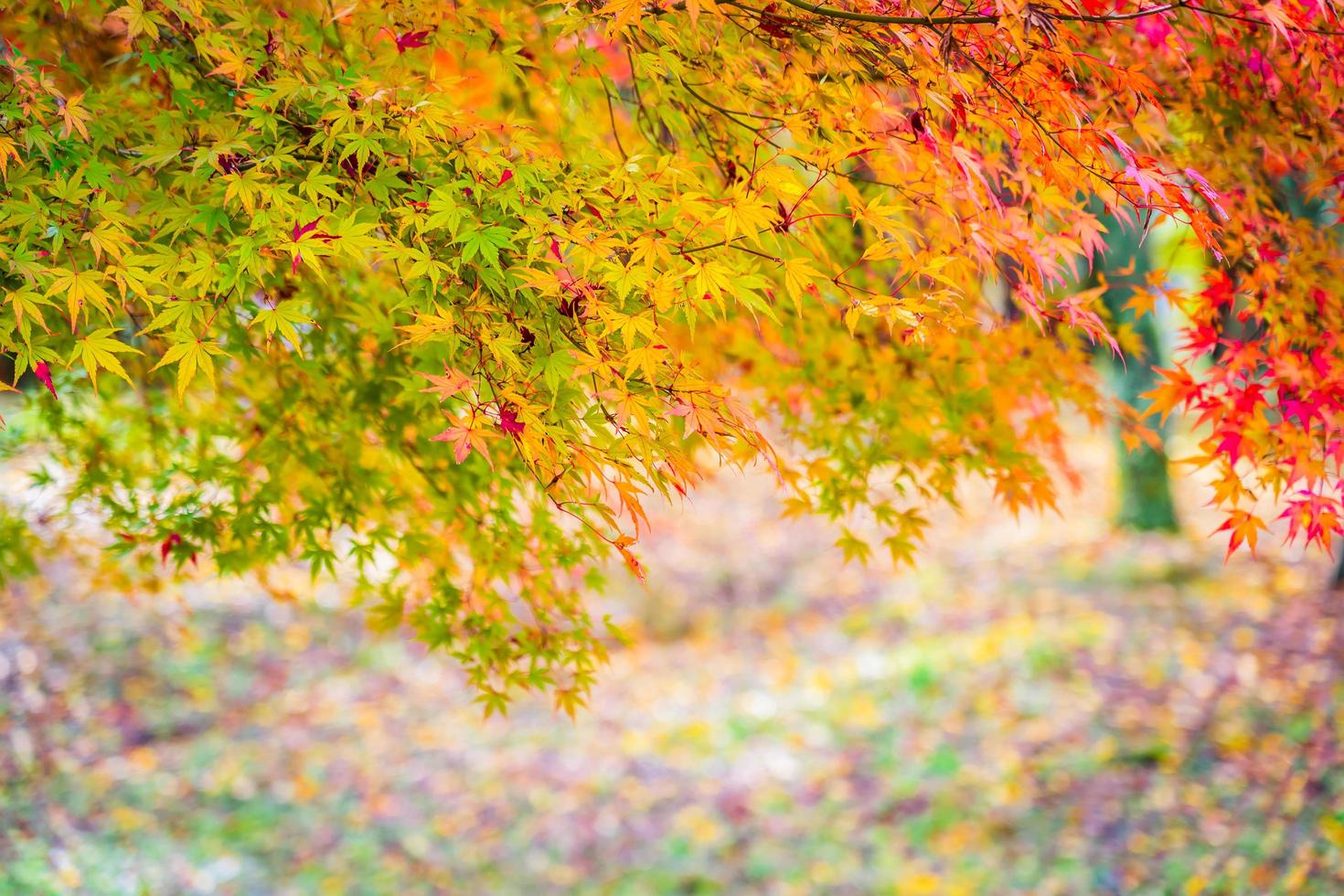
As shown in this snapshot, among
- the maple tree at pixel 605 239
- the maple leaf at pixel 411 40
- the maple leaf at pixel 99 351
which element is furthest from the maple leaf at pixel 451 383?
the maple leaf at pixel 411 40

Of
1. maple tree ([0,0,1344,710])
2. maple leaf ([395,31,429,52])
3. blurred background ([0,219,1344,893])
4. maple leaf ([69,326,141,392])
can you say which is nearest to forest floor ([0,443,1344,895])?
blurred background ([0,219,1344,893])

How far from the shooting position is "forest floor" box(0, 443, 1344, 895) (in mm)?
4879

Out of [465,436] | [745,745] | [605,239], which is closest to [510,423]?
[465,436]

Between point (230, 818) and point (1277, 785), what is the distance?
5.75 metres

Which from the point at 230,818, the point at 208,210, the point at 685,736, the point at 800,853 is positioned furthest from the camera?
the point at 685,736

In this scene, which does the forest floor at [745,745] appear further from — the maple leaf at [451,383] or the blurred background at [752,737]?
the maple leaf at [451,383]

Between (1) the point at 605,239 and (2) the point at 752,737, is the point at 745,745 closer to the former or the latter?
(2) the point at 752,737

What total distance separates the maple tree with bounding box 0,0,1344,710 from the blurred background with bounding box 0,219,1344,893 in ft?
3.21

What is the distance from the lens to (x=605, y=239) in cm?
192

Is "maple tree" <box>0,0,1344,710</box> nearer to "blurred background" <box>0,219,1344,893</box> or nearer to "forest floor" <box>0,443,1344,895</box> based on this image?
"blurred background" <box>0,219,1344,893</box>

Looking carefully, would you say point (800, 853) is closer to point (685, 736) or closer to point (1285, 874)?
point (685, 736)

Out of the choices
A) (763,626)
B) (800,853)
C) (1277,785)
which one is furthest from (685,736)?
(1277,785)

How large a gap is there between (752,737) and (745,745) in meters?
0.11

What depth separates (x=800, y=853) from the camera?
17.0 ft
